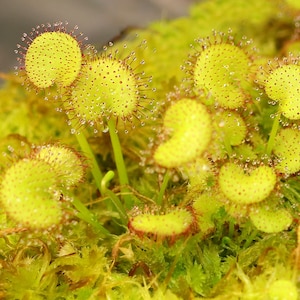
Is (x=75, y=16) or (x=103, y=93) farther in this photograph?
(x=75, y=16)

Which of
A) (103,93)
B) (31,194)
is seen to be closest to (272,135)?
(103,93)

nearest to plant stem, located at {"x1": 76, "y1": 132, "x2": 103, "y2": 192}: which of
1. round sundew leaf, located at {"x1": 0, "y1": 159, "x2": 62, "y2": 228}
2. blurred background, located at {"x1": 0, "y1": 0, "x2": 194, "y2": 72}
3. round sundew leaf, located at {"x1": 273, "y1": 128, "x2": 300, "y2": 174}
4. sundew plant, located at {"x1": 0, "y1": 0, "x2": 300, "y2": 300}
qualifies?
sundew plant, located at {"x1": 0, "y1": 0, "x2": 300, "y2": 300}

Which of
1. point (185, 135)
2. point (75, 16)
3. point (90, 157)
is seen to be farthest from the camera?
point (75, 16)

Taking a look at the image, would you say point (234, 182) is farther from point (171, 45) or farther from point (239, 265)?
point (171, 45)

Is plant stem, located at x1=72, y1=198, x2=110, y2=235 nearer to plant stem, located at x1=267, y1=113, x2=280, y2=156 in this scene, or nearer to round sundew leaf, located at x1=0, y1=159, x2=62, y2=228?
round sundew leaf, located at x1=0, y1=159, x2=62, y2=228

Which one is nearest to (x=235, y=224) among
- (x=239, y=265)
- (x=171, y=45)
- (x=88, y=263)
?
(x=239, y=265)

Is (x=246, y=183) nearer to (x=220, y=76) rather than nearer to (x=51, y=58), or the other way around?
(x=220, y=76)
